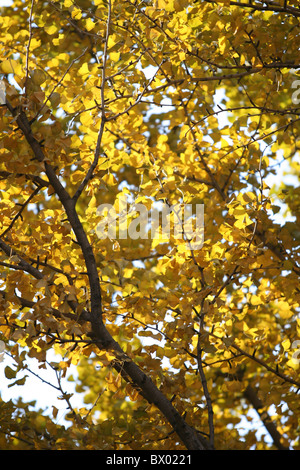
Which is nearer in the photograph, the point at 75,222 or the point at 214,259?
the point at 75,222

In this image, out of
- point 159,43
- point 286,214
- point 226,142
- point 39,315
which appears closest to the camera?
point 39,315

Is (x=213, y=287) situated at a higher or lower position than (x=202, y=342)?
higher

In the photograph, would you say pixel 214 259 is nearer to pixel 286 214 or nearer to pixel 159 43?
pixel 159 43

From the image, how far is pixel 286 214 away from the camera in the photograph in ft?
13.5

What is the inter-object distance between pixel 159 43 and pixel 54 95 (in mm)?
745

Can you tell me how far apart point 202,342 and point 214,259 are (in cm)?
39

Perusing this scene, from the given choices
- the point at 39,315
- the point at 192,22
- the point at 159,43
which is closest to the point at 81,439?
the point at 39,315

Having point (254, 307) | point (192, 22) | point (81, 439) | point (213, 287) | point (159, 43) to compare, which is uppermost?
point (192, 22)

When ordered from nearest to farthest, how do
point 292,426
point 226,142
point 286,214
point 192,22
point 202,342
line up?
point 202,342, point 192,22, point 226,142, point 292,426, point 286,214

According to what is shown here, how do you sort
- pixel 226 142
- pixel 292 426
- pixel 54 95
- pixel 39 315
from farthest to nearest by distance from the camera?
pixel 292 426 → pixel 226 142 → pixel 54 95 → pixel 39 315

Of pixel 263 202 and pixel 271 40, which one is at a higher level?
pixel 271 40

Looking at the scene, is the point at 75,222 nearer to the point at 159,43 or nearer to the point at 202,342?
the point at 202,342

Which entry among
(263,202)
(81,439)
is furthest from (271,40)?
(81,439)

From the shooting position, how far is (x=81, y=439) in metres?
2.22
